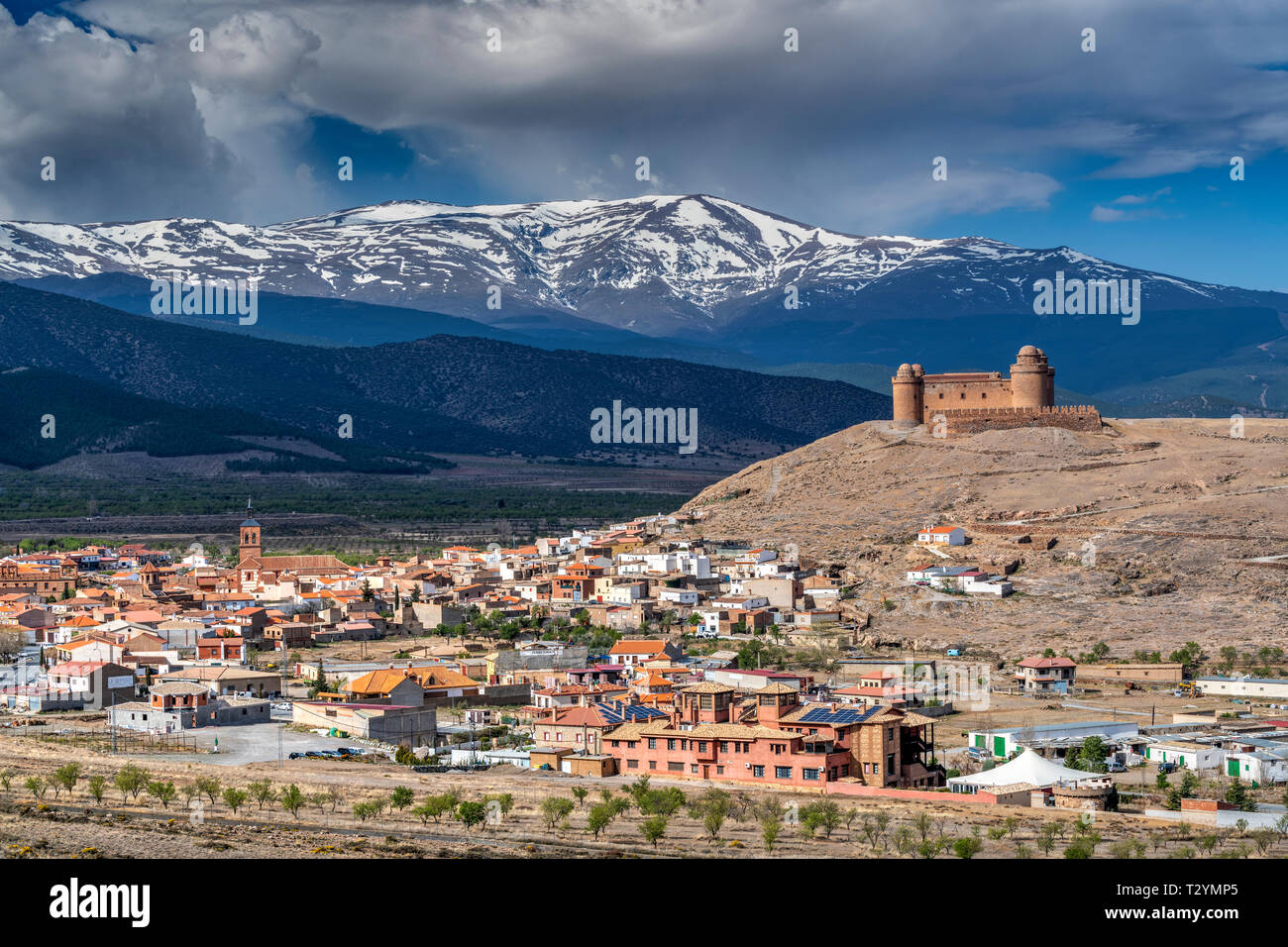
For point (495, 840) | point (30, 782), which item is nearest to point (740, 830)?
point (495, 840)

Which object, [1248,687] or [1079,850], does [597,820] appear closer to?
[1079,850]

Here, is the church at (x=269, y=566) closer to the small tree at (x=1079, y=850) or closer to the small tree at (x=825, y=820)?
the small tree at (x=825, y=820)

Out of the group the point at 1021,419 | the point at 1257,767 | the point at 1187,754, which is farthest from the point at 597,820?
the point at 1021,419

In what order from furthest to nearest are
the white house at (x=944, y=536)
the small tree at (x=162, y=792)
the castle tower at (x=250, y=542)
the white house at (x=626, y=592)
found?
the castle tower at (x=250, y=542) → the white house at (x=944, y=536) → the white house at (x=626, y=592) → the small tree at (x=162, y=792)

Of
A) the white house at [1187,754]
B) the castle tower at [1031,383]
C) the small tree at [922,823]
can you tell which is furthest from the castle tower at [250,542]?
the small tree at [922,823]

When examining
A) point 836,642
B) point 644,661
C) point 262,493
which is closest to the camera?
point 644,661

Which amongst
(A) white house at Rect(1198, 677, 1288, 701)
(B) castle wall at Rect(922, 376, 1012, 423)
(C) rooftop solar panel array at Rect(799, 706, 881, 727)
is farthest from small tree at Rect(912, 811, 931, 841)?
(B) castle wall at Rect(922, 376, 1012, 423)
